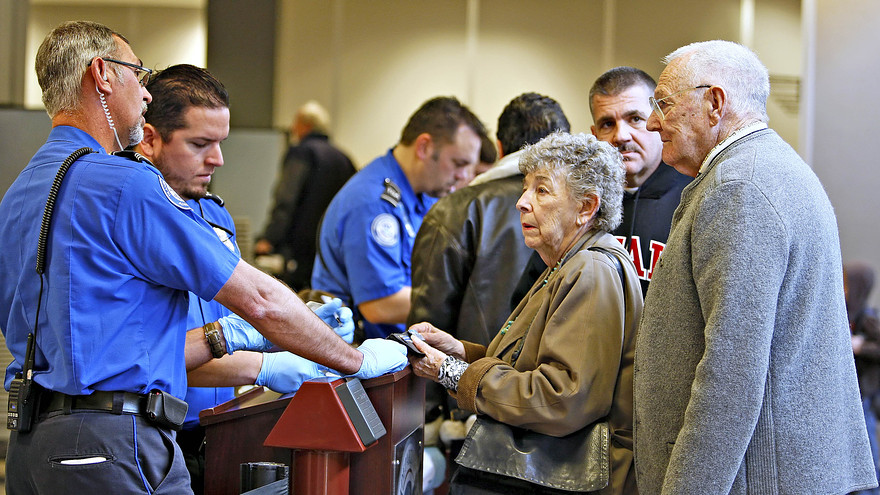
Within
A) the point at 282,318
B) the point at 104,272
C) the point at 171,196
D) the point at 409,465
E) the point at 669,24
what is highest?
the point at 669,24

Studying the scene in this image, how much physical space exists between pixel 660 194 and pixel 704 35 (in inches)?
154

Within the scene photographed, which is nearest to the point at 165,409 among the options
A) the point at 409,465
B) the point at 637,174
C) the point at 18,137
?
the point at 409,465

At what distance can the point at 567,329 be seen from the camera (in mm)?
1755

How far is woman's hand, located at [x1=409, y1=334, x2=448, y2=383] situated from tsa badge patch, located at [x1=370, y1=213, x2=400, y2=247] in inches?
46.2

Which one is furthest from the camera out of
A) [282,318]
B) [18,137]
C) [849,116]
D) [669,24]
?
[669,24]

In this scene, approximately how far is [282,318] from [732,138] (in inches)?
38.0

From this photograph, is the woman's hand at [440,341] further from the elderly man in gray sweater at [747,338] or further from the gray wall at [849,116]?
the gray wall at [849,116]

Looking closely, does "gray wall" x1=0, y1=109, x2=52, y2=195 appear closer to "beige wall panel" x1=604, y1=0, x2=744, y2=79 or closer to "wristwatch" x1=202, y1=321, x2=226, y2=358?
"wristwatch" x1=202, y1=321, x2=226, y2=358

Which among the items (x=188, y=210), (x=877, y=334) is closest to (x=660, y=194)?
(x=188, y=210)

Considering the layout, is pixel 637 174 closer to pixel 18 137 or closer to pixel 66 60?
pixel 66 60

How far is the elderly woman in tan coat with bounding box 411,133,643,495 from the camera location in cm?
174

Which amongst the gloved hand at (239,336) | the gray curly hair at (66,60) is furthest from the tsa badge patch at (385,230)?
the gray curly hair at (66,60)

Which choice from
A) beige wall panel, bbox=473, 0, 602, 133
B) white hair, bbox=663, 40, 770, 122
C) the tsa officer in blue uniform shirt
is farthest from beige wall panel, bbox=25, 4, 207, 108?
white hair, bbox=663, 40, 770, 122

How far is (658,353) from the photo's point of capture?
62.2 inches
